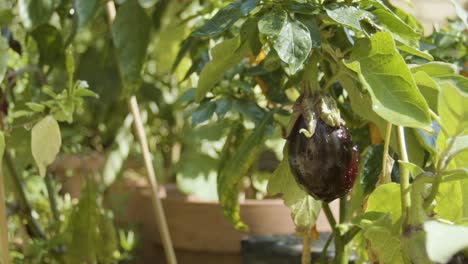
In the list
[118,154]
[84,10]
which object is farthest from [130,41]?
[118,154]

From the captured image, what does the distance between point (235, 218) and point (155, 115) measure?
835 mm

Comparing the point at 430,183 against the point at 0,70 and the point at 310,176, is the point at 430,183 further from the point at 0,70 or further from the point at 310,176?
the point at 0,70

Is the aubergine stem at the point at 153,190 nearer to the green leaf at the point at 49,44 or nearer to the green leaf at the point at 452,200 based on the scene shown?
the green leaf at the point at 49,44

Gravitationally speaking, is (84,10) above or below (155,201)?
above

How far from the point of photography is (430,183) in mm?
485

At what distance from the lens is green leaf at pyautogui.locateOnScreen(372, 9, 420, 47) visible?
541 mm

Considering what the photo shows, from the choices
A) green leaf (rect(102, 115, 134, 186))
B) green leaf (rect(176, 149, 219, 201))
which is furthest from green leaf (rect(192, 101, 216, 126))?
green leaf (rect(102, 115, 134, 186))

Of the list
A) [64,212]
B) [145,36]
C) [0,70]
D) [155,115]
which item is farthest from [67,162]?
[0,70]

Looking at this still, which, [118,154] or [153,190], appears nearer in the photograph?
[153,190]

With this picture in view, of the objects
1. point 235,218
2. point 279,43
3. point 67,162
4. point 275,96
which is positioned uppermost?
point 279,43

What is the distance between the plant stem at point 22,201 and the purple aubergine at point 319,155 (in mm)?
414

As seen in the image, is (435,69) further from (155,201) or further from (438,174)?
(155,201)

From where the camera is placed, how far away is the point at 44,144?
2.10 feet

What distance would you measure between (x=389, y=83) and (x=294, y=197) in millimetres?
162
